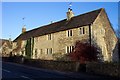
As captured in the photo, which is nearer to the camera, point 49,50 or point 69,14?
point 69,14

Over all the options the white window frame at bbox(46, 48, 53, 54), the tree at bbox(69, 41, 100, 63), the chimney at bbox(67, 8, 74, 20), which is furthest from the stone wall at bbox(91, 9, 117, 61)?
the white window frame at bbox(46, 48, 53, 54)

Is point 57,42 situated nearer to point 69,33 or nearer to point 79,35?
point 69,33

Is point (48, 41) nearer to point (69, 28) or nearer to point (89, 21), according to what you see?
point (69, 28)

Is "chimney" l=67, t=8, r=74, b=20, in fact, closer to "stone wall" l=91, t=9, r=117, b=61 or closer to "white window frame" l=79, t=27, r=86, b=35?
"white window frame" l=79, t=27, r=86, b=35

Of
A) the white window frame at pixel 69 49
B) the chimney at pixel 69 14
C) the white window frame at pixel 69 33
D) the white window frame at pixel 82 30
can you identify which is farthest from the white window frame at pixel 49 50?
the white window frame at pixel 82 30

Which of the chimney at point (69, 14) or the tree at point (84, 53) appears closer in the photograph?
the tree at point (84, 53)

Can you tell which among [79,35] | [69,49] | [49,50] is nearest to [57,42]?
[49,50]

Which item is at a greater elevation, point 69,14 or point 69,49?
point 69,14

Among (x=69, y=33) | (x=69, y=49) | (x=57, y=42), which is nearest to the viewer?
(x=69, y=49)

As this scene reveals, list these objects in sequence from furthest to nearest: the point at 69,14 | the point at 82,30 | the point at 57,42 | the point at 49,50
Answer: the point at 49,50 < the point at 69,14 < the point at 57,42 < the point at 82,30

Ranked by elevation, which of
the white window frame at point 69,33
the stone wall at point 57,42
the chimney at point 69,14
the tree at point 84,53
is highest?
the chimney at point 69,14

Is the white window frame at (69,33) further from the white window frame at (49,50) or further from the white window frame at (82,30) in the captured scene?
the white window frame at (49,50)

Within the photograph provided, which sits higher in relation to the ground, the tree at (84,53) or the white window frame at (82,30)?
the white window frame at (82,30)

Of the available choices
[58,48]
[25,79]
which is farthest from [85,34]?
[25,79]
